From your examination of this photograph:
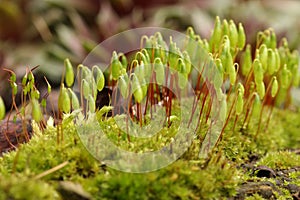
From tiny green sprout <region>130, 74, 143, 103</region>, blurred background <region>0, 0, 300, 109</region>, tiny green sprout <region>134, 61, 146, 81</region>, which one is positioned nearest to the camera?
tiny green sprout <region>130, 74, 143, 103</region>

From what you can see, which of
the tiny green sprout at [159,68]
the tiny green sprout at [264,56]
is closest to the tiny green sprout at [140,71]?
the tiny green sprout at [159,68]

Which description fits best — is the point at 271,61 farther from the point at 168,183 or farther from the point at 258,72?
the point at 168,183

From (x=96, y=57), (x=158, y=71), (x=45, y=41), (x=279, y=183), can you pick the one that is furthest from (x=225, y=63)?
(x=45, y=41)

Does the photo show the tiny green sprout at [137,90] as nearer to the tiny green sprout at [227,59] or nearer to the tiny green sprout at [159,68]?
the tiny green sprout at [159,68]

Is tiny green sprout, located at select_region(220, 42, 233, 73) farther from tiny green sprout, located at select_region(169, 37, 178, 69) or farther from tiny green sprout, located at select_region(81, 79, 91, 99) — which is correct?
tiny green sprout, located at select_region(81, 79, 91, 99)

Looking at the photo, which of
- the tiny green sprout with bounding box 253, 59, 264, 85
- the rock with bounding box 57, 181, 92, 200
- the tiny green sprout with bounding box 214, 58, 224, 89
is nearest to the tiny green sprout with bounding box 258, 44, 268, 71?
the tiny green sprout with bounding box 253, 59, 264, 85
